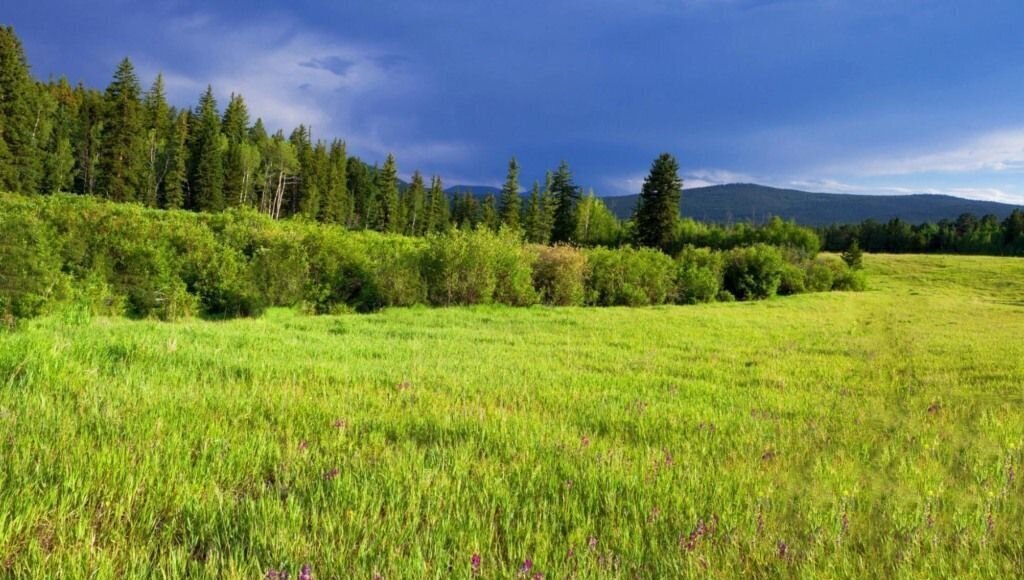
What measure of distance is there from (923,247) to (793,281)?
296ft

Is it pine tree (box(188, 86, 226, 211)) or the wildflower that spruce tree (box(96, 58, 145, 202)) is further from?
the wildflower

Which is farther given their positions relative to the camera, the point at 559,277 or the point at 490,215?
the point at 490,215

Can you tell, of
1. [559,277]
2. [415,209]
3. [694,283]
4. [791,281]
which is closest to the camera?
[559,277]

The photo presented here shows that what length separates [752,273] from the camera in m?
36.9

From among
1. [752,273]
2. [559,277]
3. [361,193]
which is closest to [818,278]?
[752,273]

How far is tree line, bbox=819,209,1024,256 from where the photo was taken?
94.1 m

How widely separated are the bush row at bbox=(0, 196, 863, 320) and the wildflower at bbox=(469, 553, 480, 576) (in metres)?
9.84

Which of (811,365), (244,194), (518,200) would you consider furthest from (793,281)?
(244,194)

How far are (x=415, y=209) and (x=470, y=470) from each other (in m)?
97.6

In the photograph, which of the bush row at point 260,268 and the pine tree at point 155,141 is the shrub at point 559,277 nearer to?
the bush row at point 260,268

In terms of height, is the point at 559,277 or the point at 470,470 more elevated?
the point at 470,470

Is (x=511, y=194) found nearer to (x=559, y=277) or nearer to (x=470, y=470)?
(x=559, y=277)

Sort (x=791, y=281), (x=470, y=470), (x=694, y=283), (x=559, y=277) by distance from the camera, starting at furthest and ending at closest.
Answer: (x=791, y=281), (x=694, y=283), (x=559, y=277), (x=470, y=470)

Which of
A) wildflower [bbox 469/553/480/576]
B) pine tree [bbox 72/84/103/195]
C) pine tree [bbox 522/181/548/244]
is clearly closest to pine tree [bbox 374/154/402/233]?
pine tree [bbox 522/181/548/244]
